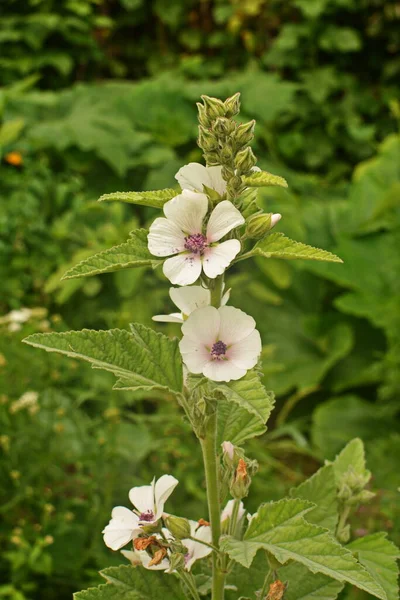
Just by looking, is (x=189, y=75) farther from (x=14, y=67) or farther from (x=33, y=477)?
(x=33, y=477)

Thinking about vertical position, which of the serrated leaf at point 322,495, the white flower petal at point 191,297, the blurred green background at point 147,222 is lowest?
the blurred green background at point 147,222

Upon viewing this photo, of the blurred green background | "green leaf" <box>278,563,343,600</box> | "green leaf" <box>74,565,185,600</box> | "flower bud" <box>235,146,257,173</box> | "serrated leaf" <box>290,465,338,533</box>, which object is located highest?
"flower bud" <box>235,146,257,173</box>

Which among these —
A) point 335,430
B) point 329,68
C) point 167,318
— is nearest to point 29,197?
point 335,430

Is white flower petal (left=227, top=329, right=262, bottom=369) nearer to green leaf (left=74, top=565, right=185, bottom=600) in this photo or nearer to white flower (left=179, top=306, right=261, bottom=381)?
white flower (left=179, top=306, right=261, bottom=381)

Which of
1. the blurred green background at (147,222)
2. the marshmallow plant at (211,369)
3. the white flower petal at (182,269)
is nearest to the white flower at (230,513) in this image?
the marshmallow plant at (211,369)

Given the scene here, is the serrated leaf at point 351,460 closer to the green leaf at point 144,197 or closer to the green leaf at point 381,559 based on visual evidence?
the green leaf at point 381,559

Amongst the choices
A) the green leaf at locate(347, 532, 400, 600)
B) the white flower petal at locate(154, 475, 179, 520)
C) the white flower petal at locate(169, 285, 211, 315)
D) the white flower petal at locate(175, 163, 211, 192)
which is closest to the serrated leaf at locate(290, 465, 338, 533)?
the green leaf at locate(347, 532, 400, 600)

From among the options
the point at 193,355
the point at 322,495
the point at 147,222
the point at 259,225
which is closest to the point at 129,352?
the point at 193,355
